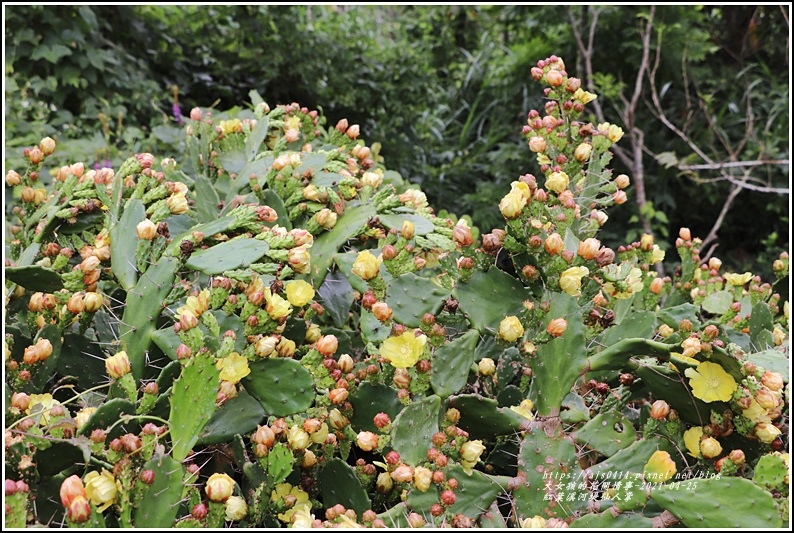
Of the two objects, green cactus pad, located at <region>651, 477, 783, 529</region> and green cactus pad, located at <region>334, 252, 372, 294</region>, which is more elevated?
green cactus pad, located at <region>334, 252, 372, 294</region>

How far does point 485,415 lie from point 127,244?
712 millimetres

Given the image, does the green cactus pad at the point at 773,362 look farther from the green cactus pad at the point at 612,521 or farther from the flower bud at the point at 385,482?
the flower bud at the point at 385,482

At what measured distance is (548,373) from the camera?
107 centimetres

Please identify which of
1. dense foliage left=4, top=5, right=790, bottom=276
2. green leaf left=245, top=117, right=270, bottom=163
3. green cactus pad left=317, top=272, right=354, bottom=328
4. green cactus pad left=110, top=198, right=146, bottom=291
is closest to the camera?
green cactus pad left=110, top=198, right=146, bottom=291

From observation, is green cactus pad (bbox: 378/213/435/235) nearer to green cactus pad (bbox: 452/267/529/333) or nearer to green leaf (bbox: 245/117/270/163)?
green cactus pad (bbox: 452/267/529/333)

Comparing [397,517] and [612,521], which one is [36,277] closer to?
[397,517]

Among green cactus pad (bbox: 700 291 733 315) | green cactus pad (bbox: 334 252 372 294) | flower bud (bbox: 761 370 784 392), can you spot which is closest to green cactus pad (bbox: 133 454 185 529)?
green cactus pad (bbox: 334 252 372 294)

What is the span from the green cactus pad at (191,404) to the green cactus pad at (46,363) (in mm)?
295

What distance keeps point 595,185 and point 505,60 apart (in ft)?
13.4

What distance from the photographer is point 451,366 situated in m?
1.04

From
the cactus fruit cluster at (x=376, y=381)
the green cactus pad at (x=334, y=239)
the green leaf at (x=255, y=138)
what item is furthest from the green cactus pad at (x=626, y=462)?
the green leaf at (x=255, y=138)

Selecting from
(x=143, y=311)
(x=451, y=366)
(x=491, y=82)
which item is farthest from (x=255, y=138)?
(x=491, y=82)

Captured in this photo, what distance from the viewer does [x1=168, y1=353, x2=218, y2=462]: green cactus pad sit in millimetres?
894

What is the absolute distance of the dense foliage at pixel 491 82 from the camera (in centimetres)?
368
